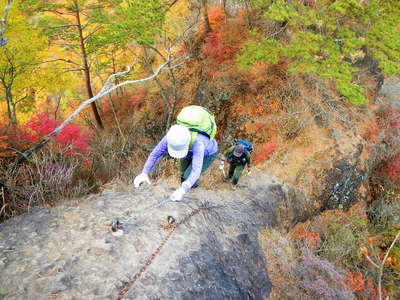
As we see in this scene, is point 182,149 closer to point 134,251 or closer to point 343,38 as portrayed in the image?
point 134,251

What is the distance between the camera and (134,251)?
3.86 metres

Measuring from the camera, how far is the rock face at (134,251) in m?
3.33

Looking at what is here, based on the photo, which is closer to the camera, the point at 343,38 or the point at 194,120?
the point at 194,120

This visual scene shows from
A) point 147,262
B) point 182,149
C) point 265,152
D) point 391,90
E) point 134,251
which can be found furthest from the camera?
point 391,90

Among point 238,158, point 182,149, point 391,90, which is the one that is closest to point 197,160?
point 182,149

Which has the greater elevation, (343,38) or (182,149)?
(343,38)

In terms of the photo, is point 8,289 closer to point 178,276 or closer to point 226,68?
point 178,276

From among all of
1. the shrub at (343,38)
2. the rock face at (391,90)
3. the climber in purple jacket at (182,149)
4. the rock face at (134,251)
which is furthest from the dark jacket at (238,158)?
the rock face at (391,90)

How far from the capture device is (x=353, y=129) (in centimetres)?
1016

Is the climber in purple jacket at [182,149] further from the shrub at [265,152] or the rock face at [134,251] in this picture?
the shrub at [265,152]

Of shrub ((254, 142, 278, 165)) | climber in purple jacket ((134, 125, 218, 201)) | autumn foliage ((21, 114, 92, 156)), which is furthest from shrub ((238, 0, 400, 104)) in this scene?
autumn foliage ((21, 114, 92, 156))

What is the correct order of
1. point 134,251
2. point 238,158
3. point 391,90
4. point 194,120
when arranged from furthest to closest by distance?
point 391,90
point 238,158
point 194,120
point 134,251

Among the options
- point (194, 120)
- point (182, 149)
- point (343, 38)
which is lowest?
point (182, 149)

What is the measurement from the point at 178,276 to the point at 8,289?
196cm
